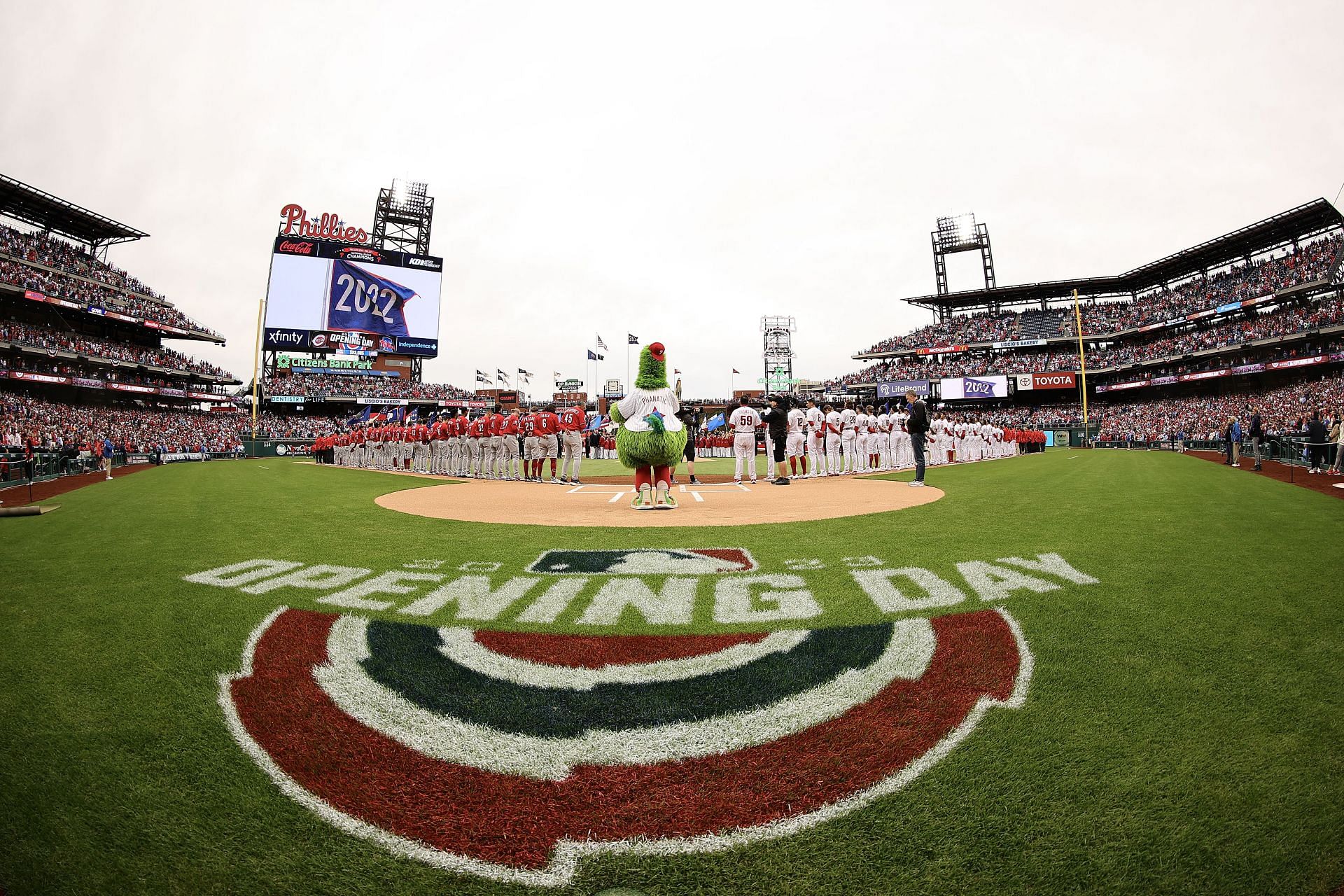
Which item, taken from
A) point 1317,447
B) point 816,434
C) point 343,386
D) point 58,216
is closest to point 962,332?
point 1317,447

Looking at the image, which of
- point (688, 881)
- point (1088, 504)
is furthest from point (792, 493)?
point (688, 881)

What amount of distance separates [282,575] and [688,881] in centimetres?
479

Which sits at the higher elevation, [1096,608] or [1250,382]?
[1250,382]

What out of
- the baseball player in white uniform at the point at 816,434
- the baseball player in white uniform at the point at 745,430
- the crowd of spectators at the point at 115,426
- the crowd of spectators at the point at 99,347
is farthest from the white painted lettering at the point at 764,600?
the crowd of spectators at the point at 99,347

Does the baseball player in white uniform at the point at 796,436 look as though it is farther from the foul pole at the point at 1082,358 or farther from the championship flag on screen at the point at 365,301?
the championship flag on screen at the point at 365,301

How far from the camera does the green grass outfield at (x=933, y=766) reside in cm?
169

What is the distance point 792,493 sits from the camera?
11.7m

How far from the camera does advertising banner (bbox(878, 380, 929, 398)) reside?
60219 mm

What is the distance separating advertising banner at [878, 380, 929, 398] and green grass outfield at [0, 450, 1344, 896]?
190 feet

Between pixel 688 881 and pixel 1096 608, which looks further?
pixel 1096 608

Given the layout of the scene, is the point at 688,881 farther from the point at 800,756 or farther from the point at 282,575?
the point at 282,575

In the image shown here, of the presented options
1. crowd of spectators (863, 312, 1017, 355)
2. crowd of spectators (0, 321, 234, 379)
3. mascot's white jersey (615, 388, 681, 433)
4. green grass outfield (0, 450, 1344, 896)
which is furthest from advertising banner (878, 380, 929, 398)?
crowd of spectators (0, 321, 234, 379)

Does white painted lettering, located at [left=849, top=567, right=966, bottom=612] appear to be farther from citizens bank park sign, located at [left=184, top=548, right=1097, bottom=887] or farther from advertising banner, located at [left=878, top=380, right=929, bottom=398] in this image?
advertising banner, located at [left=878, top=380, right=929, bottom=398]

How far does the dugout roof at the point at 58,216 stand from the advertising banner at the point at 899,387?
2710 inches
